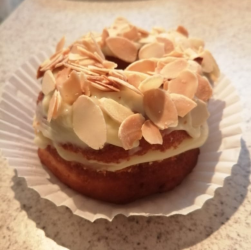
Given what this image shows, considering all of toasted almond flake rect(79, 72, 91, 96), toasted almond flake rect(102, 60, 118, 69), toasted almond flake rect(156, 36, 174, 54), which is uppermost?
toasted almond flake rect(79, 72, 91, 96)

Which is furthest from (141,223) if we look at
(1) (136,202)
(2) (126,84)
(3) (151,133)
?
(2) (126,84)

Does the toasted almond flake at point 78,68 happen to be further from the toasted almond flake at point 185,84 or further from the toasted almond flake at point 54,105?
the toasted almond flake at point 185,84

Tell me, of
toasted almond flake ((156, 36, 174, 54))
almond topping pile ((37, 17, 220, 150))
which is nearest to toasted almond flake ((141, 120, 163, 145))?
almond topping pile ((37, 17, 220, 150))

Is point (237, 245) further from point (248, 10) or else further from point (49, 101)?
point (248, 10)

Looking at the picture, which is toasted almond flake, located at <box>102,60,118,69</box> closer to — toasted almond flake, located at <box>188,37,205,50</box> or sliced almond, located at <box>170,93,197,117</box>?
sliced almond, located at <box>170,93,197,117</box>

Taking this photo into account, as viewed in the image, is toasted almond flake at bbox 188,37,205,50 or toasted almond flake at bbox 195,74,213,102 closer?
toasted almond flake at bbox 195,74,213,102
